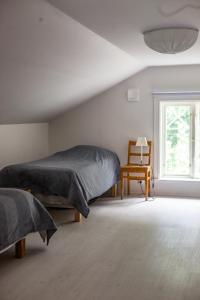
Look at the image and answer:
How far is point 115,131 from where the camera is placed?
651 cm

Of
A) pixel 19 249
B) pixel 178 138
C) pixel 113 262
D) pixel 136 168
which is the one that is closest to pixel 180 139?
pixel 178 138

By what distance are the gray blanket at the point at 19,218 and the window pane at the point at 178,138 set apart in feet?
10.4

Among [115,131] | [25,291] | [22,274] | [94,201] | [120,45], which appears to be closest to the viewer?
[25,291]

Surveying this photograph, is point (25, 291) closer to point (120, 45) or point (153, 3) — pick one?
point (153, 3)

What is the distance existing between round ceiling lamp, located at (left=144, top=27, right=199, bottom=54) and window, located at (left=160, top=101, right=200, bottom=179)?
251 centimetres

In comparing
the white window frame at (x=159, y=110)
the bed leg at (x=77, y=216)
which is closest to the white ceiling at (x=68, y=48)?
the white window frame at (x=159, y=110)

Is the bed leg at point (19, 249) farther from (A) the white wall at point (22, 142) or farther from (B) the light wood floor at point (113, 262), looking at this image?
(A) the white wall at point (22, 142)

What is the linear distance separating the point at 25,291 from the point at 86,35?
2.35m

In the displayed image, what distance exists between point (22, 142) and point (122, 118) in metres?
1.67

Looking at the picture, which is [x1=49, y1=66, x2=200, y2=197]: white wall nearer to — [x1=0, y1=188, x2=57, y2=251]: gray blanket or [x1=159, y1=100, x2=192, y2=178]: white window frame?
[x1=159, y1=100, x2=192, y2=178]: white window frame

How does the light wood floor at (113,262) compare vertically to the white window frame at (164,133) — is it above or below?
below

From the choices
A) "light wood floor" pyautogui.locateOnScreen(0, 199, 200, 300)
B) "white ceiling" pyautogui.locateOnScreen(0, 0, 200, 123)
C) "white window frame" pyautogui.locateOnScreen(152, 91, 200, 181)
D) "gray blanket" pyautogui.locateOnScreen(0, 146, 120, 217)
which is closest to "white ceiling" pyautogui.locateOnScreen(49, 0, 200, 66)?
"white ceiling" pyautogui.locateOnScreen(0, 0, 200, 123)

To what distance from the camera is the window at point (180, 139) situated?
20.6ft

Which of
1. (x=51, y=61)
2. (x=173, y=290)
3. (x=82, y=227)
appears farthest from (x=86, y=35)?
(x=173, y=290)
